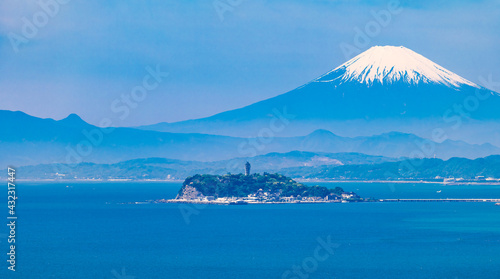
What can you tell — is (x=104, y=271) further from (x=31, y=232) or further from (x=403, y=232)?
(x=403, y=232)

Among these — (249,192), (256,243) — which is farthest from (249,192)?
(256,243)

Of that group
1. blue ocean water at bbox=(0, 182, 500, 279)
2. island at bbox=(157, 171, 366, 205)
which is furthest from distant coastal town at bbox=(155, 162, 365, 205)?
blue ocean water at bbox=(0, 182, 500, 279)

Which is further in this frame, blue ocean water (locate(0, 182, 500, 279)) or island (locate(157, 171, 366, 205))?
island (locate(157, 171, 366, 205))

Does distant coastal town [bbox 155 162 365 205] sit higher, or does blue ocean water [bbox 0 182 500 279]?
distant coastal town [bbox 155 162 365 205]

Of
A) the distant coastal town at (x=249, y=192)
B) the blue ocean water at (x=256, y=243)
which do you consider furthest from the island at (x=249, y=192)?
the blue ocean water at (x=256, y=243)

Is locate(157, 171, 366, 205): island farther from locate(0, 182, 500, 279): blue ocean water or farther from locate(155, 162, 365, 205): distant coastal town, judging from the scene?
locate(0, 182, 500, 279): blue ocean water

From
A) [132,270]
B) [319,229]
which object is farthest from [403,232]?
[132,270]
